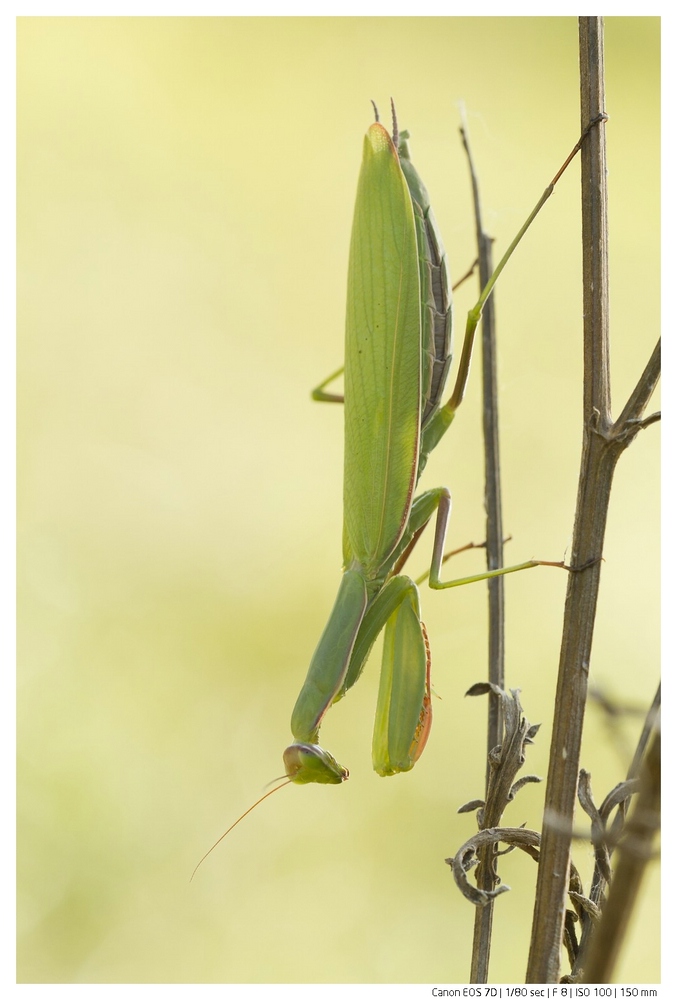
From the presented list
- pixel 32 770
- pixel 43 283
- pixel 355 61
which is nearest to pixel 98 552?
pixel 32 770

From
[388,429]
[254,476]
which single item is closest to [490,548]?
[388,429]

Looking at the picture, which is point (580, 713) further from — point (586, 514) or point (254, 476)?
point (254, 476)

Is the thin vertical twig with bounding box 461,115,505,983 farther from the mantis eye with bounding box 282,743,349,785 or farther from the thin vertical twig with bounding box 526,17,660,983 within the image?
the mantis eye with bounding box 282,743,349,785

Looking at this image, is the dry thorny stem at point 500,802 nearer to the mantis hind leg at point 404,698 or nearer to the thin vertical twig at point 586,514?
the thin vertical twig at point 586,514

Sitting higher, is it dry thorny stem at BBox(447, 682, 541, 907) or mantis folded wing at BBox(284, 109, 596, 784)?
mantis folded wing at BBox(284, 109, 596, 784)

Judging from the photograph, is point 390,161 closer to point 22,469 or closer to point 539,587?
point 539,587

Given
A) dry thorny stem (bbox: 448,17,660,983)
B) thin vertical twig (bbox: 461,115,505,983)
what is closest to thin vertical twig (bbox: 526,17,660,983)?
dry thorny stem (bbox: 448,17,660,983)

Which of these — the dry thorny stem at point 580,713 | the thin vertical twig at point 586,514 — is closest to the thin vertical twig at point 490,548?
the dry thorny stem at point 580,713
